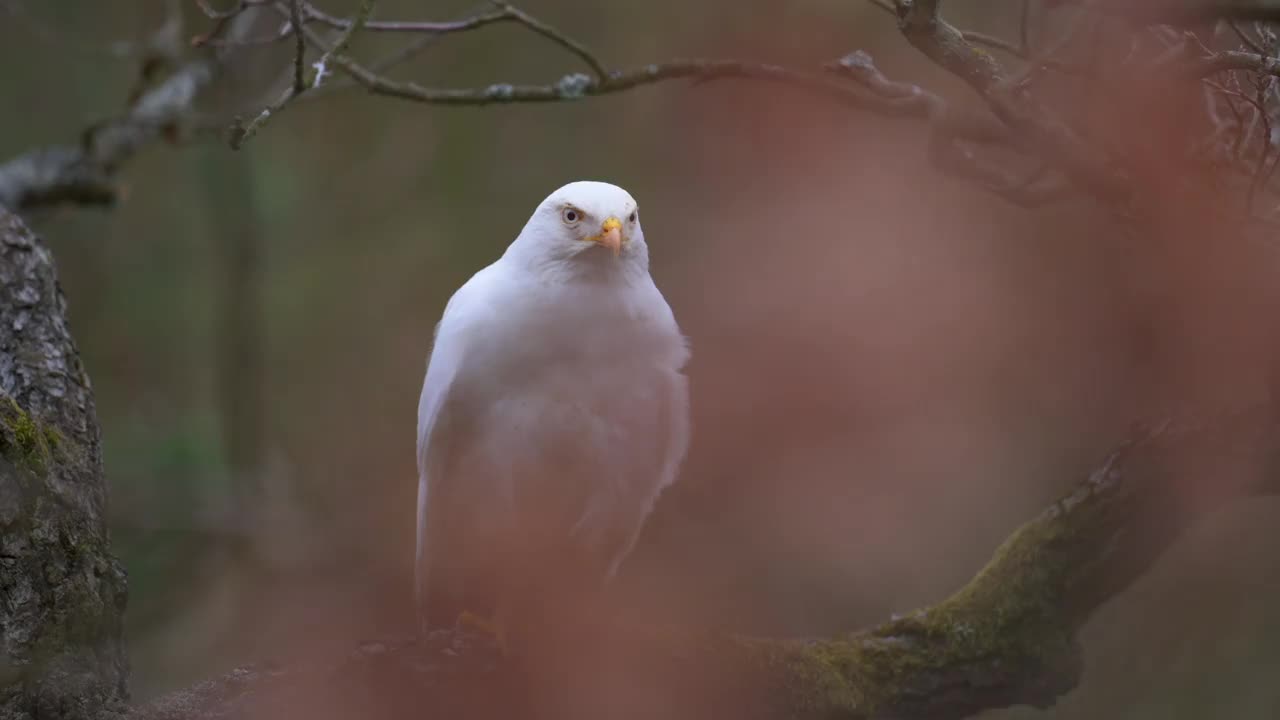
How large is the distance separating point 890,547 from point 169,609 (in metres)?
3.13

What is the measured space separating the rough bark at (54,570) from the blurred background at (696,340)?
6.99 feet

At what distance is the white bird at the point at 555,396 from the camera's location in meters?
3.10

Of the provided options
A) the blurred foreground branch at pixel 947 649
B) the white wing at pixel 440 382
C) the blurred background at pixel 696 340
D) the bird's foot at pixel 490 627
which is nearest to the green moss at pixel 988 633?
the blurred foreground branch at pixel 947 649

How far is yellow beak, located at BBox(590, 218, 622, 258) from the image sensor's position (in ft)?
9.92

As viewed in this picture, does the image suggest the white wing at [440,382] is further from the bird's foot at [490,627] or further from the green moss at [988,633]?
the green moss at [988,633]

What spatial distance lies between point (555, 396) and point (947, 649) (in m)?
1.06

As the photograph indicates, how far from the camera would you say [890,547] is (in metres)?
6.01

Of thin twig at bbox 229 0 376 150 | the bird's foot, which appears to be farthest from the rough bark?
the bird's foot

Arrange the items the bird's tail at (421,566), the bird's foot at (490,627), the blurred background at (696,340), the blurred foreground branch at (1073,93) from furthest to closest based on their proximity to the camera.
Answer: the blurred background at (696,340) < the bird's tail at (421,566) < the bird's foot at (490,627) < the blurred foreground branch at (1073,93)

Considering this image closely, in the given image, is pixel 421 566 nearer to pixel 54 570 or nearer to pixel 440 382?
pixel 440 382

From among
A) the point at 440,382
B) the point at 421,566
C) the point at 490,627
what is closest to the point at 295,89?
the point at 440,382

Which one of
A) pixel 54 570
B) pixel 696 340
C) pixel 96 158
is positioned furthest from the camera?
pixel 696 340

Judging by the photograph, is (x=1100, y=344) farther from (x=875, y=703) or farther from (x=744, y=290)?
(x=875, y=703)

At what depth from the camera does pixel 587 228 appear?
10.2ft
